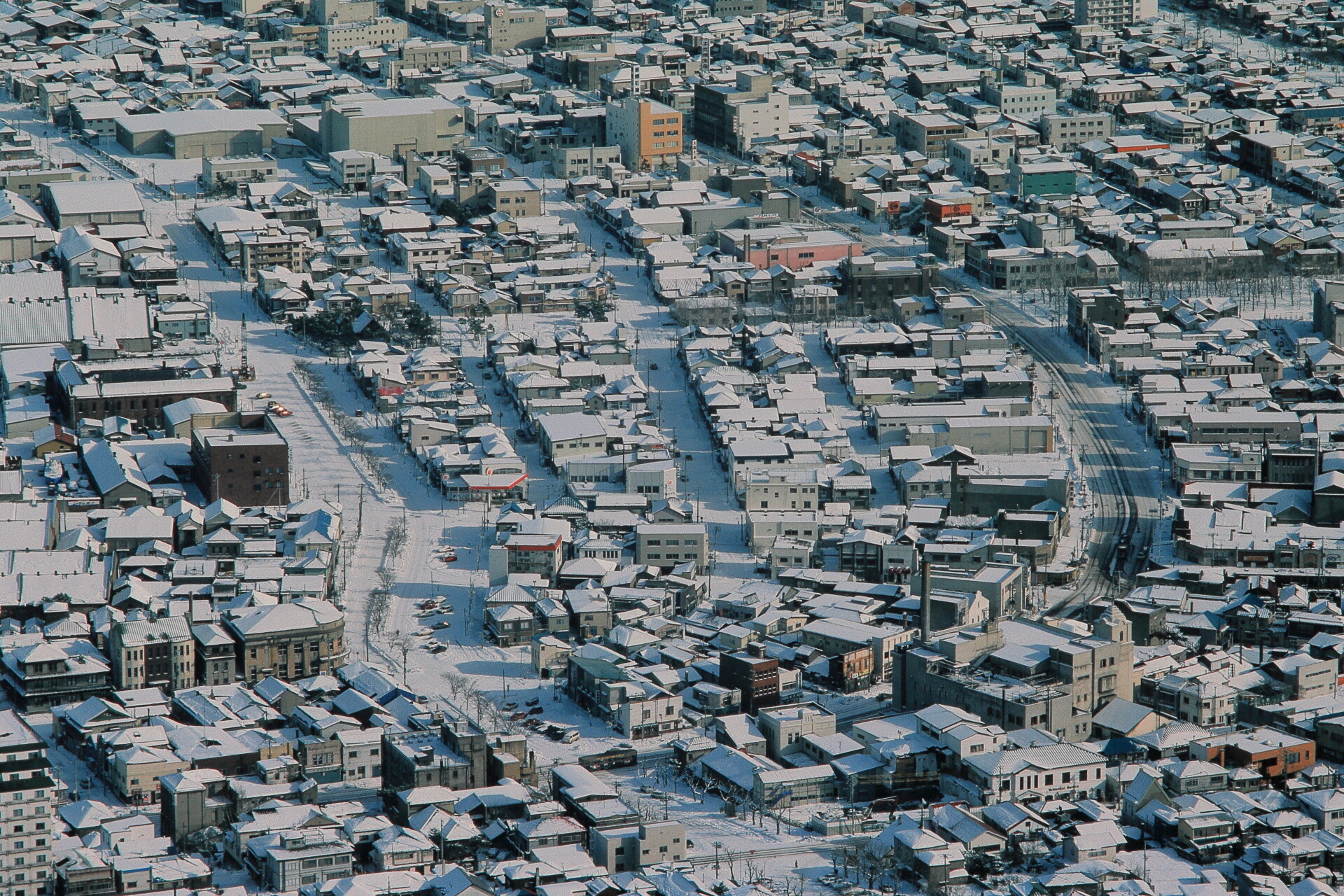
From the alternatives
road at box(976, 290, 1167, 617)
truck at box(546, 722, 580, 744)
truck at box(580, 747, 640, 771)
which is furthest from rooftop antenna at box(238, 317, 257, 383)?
truck at box(580, 747, 640, 771)

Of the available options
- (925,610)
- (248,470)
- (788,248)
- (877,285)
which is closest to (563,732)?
(925,610)

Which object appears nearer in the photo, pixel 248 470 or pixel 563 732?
pixel 563 732

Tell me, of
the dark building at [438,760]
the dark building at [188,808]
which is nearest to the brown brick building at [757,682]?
the dark building at [438,760]

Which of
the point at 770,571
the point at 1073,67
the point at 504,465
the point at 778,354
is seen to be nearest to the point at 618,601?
the point at 770,571

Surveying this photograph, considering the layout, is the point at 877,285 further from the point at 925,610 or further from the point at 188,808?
the point at 188,808

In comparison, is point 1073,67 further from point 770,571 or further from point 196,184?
point 770,571

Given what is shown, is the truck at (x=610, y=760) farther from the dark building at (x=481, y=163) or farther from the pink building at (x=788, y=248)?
the dark building at (x=481, y=163)

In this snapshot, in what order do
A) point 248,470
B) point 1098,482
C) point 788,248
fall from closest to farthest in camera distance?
point 248,470 → point 1098,482 → point 788,248

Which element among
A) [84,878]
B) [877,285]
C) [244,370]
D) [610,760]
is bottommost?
[610,760]
